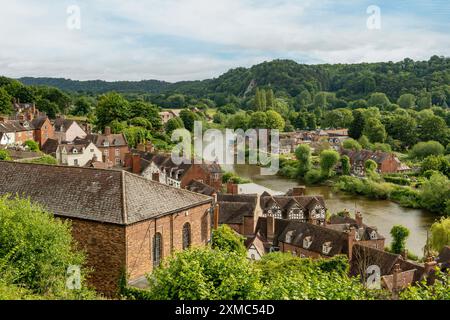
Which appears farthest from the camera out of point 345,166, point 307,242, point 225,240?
point 345,166

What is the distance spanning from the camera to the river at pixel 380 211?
42.7 meters

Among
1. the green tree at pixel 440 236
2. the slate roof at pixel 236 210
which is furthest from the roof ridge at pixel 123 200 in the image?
the green tree at pixel 440 236

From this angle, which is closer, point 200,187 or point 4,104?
point 200,187

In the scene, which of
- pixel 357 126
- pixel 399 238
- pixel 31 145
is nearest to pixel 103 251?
pixel 399 238

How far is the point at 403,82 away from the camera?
15562 centimetres

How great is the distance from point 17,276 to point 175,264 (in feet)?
15.9

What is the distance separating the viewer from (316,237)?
33.4 metres

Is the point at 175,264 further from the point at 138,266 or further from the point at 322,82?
the point at 322,82

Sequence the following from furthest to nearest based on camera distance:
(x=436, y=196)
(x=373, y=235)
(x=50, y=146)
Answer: (x=50, y=146) < (x=436, y=196) < (x=373, y=235)

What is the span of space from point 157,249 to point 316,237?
54.0ft

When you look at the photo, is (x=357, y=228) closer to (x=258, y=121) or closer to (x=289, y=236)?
(x=289, y=236)

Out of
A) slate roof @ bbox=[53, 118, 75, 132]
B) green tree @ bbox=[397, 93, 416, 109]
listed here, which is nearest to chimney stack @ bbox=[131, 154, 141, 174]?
slate roof @ bbox=[53, 118, 75, 132]

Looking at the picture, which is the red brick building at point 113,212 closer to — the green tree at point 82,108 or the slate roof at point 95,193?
the slate roof at point 95,193
